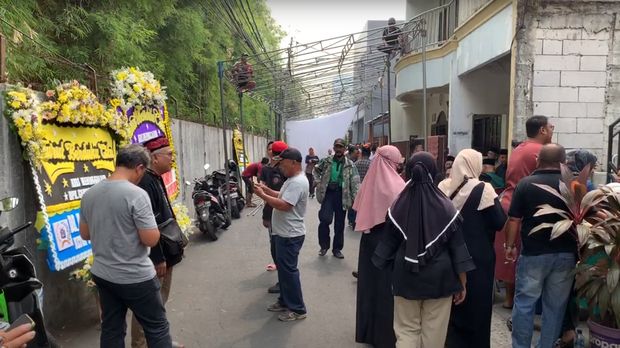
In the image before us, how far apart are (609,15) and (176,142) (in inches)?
294

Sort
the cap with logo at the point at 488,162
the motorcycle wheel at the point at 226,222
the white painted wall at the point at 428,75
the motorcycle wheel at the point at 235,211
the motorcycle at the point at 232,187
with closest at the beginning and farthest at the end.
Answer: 1. the cap with logo at the point at 488,162
2. the motorcycle wheel at the point at 226,222
3. the motorcycle at the point at 232,187
4. the white painted wall at the point at 428,75
5. the motorcycle wheel at the point at 235,211

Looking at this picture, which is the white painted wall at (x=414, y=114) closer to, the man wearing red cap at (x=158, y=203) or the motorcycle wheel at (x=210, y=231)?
the motorcycle wheel at (x=210, y=231)

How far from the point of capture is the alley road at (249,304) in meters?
4.11

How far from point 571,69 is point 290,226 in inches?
187

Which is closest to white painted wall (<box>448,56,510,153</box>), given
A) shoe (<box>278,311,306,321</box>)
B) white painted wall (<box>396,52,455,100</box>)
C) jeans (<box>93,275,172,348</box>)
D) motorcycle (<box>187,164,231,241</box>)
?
white painted wall (<box>396,52,455,100</box>)

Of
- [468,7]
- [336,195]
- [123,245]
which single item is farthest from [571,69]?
[123,245]

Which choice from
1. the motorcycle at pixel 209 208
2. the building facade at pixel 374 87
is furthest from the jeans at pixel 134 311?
the building facade at pixel 374 87

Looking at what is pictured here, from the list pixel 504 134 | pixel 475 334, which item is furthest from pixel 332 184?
pixel 504 134

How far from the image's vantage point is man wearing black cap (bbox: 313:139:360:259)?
22.7 feet

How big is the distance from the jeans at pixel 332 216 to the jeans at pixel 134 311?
4052mm

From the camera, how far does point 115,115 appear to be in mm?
4980

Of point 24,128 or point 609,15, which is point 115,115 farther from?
point 609,15

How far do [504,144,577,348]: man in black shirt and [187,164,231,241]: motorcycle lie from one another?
582cm

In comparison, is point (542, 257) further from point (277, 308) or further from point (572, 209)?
point (277, 308)
